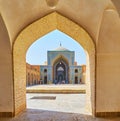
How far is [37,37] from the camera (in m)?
5.82

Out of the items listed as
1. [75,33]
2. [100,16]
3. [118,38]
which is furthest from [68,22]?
[118,38]

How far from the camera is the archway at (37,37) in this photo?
16.3 ft

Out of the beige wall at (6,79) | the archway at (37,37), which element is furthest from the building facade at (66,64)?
the beige wall at (6,79)

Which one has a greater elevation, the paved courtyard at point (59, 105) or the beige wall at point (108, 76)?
the beige wall at point (108, 76)

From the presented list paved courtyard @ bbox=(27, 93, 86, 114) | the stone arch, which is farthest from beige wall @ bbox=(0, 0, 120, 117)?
the stone arch

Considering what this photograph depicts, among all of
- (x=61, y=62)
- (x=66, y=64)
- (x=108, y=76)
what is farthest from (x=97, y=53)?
(x=61, y=62)

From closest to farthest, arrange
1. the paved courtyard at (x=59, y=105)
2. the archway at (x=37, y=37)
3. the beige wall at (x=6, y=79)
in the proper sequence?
the beige wall at (x=6, y=79)
the archway at (x=37, y=37)
the paved courtyard at (x=59, y=105)

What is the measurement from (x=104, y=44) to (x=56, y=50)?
22.2 m

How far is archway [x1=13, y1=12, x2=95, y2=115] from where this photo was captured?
496 centimetres

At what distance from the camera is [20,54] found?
17.8 ft

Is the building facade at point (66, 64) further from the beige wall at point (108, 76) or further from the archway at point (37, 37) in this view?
the beige wall at point (108, 76)

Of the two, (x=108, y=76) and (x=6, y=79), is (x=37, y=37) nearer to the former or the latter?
(x=6, y=79)

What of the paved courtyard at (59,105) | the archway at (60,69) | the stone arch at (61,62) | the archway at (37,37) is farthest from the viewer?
the archway at (60,69)

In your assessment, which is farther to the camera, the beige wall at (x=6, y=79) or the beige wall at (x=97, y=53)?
the beige wall at (x=6, y=79)
